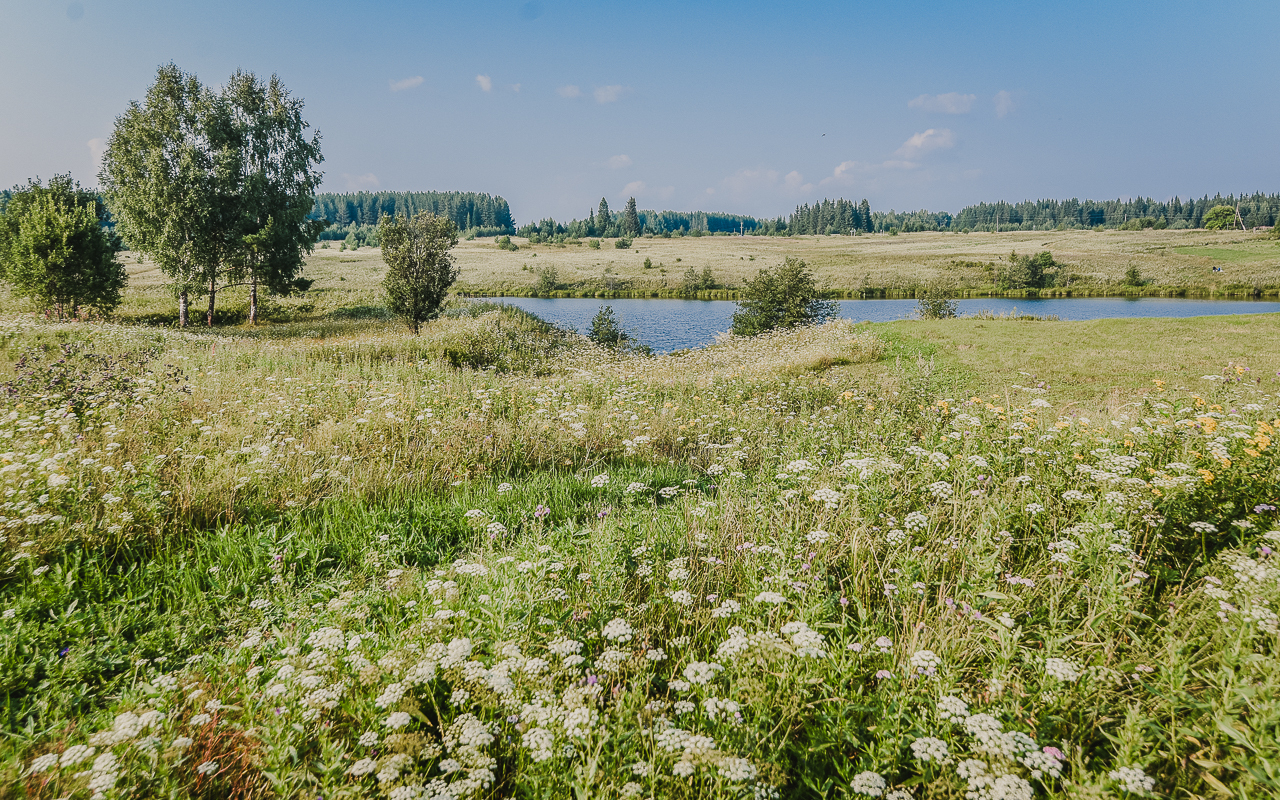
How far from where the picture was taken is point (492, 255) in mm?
88062

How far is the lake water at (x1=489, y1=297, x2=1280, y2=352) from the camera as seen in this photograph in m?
38.3

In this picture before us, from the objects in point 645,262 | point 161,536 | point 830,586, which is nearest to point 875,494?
point 830,586

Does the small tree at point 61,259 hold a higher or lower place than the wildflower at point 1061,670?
higher

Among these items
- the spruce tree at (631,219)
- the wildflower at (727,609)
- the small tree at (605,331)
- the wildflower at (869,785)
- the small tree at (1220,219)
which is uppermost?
the spruce tree at (631,219)

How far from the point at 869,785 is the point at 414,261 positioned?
26.8 m

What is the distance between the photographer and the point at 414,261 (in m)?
25.0

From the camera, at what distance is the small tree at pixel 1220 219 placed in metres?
104

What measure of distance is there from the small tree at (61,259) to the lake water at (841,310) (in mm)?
22734

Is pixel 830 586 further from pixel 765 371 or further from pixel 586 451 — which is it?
pixel 765 371

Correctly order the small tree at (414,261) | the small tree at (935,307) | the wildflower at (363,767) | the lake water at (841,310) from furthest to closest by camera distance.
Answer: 1. the lake water at (841,310)
2. the small tree at (935,307)
3. the small tree at (414,261)
4. the wildflower at (363,767)

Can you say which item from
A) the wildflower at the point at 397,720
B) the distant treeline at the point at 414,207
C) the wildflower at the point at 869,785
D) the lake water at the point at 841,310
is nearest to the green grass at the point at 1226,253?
the lake water at the point at 841,310

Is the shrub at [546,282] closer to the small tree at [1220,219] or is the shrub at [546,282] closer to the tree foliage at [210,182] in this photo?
the tree foliage at [210,182]

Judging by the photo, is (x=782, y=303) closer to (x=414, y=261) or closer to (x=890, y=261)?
(x=414, y=261)

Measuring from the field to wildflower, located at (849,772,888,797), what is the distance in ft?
0.38
